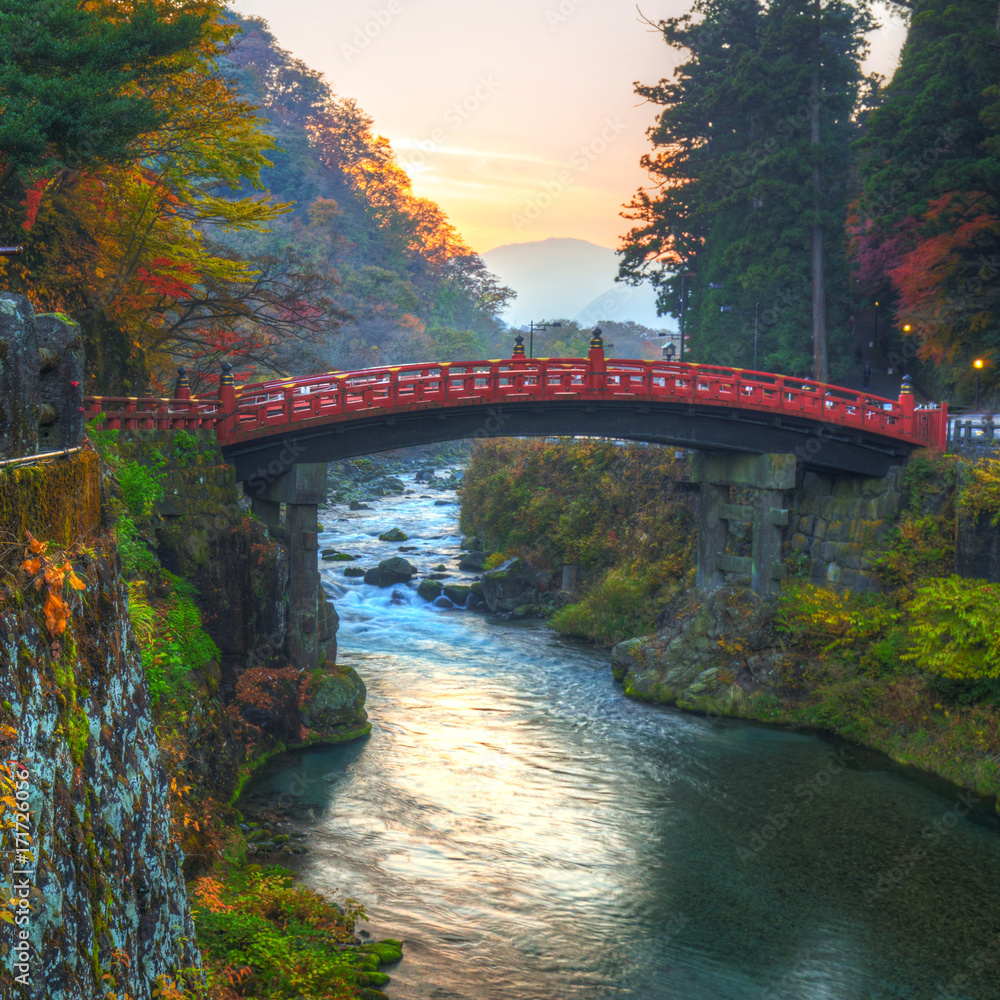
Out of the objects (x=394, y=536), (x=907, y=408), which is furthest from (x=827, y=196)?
(x=394, y=536)

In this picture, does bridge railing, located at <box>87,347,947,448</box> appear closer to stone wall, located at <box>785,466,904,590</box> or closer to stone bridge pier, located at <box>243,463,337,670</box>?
stone bridge pier, located at <box>243,463,337,670</box>

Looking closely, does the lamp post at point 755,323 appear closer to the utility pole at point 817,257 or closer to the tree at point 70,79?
the utility pole at point 817,257

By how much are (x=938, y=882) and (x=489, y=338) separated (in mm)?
89422

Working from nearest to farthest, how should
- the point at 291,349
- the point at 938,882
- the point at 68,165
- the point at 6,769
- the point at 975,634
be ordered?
the point at 6,769
the point at 938,882
the point at 68,165
the point at 975,634
the point at 291,349

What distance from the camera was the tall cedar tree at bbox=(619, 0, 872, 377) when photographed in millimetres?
37438

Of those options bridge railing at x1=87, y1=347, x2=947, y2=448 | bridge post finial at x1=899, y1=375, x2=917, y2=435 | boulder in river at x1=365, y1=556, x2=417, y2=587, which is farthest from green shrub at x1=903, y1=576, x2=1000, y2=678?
boulder in river at x1=365, y1=556, x2=417, y2=587

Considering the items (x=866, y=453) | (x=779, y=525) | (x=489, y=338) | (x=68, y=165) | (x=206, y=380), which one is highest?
(x=489, y=338)

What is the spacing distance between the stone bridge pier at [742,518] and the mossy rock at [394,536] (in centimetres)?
1897

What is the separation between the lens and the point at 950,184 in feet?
90.3

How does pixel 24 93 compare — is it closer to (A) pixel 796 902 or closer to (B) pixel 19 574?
(B) pixel 19 574

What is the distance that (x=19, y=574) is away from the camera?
640 centimetres

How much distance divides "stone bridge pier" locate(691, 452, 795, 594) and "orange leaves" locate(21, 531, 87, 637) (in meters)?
22.0

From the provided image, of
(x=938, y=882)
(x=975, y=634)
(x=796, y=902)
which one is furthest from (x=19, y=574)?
(x=975, y=634)

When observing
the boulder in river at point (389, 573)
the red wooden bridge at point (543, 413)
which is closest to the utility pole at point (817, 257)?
the red wooden bridge at point (543, 413)
